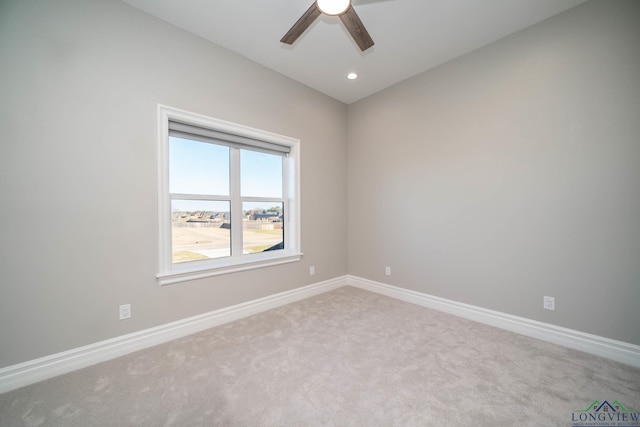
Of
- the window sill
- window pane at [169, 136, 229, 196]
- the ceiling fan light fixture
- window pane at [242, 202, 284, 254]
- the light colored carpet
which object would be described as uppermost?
the ceiling fan light fixture

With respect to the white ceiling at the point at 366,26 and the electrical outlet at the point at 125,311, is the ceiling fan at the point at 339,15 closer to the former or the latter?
the white ceiling at the point at 366,26

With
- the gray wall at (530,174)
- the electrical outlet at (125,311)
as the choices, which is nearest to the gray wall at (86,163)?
the electrical outlet at (125,311)

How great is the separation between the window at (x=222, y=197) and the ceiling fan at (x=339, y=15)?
1257mm

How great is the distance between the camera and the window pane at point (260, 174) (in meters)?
2.99

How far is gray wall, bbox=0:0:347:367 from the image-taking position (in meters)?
1.68

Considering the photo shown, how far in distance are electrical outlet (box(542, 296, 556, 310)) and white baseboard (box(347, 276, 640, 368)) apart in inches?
6.1

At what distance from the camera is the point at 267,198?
3.17 metres

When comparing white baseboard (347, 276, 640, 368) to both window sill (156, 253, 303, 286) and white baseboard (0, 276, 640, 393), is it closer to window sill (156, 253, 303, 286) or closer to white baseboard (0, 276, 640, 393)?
white baseboard (0, 276, 640, 393)

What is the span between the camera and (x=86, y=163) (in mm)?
1912

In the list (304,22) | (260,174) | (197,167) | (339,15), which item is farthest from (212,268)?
(339,15)

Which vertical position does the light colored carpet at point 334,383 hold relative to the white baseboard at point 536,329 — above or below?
below

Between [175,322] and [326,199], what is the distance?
91.6 inches

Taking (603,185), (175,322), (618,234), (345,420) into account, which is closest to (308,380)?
(345,420)

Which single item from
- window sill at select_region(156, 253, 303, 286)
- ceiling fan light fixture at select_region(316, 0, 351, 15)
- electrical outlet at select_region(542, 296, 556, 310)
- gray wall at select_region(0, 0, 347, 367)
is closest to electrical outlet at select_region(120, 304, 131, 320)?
gray wall at select_region(0, 0, 347, 367)
